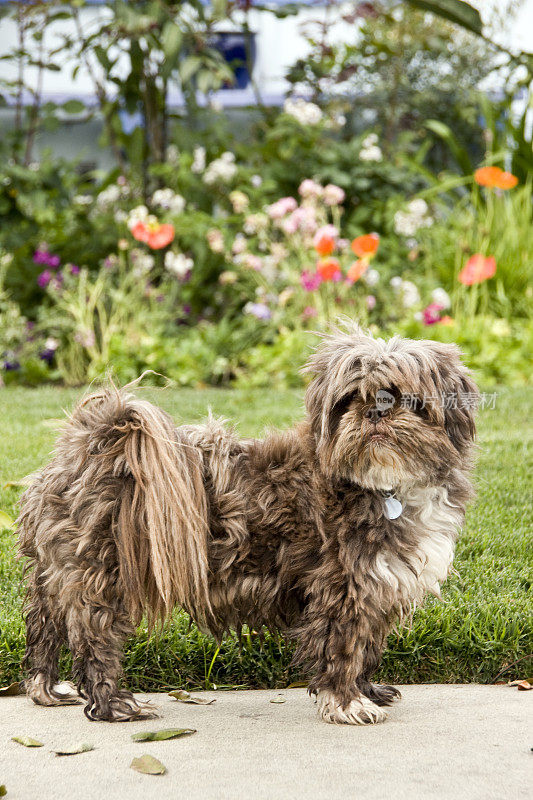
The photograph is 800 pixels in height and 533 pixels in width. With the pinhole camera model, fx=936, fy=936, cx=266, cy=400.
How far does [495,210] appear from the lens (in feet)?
31.9

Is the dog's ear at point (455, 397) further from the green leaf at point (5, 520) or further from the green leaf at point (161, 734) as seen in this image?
the green leaf at point (5, 520)

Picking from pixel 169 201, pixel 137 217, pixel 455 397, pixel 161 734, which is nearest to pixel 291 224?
pixel 169 201

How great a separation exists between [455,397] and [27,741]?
5.53 ft

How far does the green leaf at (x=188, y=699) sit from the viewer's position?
3.29 meters

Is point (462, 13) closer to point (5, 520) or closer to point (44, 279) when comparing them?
point (5, 520)

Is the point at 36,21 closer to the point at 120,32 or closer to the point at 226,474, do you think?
the point at 120,32

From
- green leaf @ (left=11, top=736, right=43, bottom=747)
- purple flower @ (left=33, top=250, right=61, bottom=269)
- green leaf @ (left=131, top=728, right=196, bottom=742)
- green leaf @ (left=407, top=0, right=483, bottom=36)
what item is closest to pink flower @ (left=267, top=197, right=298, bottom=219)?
purple flower @ (left=33, top=250, right=61, bottom=269)

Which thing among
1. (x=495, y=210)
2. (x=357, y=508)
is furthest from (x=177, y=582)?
(x=495, y=210)

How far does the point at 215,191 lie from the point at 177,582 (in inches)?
284

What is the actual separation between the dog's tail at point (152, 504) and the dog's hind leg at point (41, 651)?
379 mm

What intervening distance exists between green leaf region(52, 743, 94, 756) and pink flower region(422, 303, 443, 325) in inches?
245

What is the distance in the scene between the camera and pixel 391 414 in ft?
9.59

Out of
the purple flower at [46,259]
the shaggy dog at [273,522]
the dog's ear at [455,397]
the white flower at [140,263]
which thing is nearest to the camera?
the shaggy dog at [273,522]

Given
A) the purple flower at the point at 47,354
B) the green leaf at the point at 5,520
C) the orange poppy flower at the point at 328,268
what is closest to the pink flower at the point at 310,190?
the orange poppy flower at the point at 328,268
